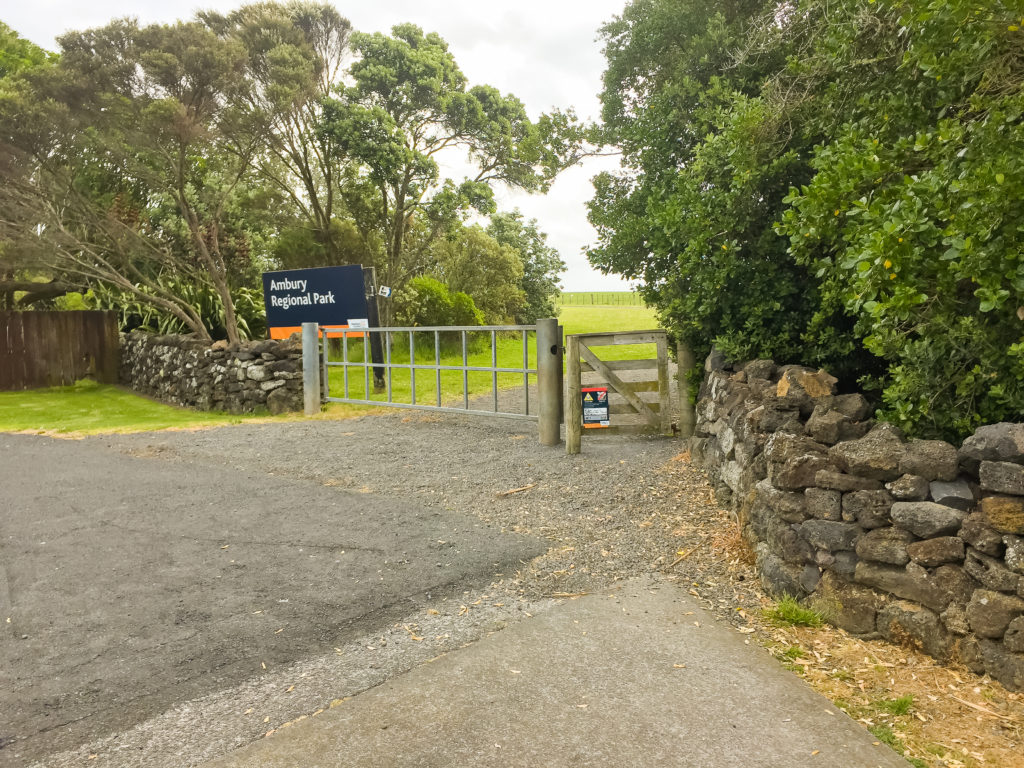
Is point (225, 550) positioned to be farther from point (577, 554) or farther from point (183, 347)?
point (183, 347)

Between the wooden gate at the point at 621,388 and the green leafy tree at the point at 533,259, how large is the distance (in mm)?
21177

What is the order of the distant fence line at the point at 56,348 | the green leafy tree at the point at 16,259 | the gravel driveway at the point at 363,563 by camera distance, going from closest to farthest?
the gravel driveway at the point at 363,563
the green leafy tree at the point at 16,259
the distant fence line at the point at 56,348

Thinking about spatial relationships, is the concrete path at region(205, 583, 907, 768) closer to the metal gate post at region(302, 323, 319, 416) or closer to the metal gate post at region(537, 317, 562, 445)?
the metal gate post at region(537, 317, 562, 445)

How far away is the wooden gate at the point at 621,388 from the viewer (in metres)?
8.53

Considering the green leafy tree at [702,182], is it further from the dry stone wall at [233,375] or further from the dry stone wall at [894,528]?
the dry stone wall at [233,375]

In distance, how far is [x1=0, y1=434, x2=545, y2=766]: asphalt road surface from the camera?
3.31 meters

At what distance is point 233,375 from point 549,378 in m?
6.72

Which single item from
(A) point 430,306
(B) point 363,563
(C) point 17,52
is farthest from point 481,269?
(B) point 363,563

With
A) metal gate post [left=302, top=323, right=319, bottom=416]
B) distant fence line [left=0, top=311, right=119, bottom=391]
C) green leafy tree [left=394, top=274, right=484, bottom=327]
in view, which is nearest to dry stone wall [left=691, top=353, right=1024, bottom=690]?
metal gate post [left=302, top=323, right=319, bottom=416]

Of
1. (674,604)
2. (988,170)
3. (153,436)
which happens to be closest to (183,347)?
(153,436)

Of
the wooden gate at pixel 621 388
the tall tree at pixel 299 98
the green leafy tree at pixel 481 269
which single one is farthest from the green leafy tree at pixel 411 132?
the wooden gate at pixel 621 388

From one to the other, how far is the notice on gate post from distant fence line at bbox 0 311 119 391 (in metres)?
14.5

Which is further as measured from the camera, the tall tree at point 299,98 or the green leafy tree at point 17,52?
the green leafy tree at point 17,52

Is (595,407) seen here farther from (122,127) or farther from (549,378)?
(122,127)
